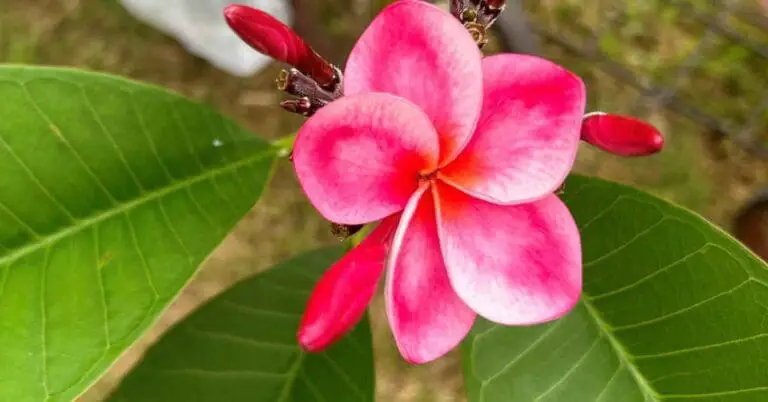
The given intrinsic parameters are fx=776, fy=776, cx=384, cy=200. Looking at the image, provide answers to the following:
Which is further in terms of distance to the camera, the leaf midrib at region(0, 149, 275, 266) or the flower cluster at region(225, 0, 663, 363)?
the leaf midrib at region(0, 149, 275, 266)

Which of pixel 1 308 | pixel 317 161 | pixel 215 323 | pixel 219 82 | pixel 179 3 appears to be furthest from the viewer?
pixel 219 82

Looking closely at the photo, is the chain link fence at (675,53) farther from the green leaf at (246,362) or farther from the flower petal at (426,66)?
the flower petal at (426,66)

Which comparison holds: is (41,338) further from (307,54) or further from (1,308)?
(307,54)

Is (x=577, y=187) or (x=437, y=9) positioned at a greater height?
(x=437, y=9)

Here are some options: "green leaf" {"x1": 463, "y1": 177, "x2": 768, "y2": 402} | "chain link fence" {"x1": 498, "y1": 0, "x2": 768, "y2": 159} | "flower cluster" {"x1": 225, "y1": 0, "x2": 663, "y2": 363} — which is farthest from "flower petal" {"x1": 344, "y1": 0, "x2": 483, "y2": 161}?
"chain link fence" {"x1": 498, "y1": 0, "x2": 768, "y2": 159}

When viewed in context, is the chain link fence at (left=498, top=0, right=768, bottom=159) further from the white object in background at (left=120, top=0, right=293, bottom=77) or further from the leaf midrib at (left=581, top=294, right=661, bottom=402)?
the leaf midrib at (left=581, top=294, right=661, bottom=402)

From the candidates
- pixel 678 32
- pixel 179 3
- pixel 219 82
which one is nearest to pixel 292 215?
pixel 219 82

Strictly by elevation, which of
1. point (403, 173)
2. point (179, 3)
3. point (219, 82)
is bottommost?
point (219, 82)
